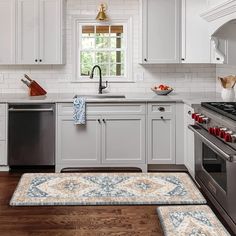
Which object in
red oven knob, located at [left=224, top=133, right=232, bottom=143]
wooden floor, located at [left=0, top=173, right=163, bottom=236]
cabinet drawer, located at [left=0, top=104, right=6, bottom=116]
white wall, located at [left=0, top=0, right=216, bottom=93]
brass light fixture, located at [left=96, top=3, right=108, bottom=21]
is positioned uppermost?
brass light fixture, located at [left=96, top=3, right=108, bottom=21]

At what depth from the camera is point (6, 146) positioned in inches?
203

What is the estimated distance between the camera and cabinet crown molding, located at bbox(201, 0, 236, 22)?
3.67 m

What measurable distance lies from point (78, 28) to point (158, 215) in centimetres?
310

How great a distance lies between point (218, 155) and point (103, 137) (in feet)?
6.05

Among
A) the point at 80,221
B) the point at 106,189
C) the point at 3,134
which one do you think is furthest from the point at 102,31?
the point at 80,221

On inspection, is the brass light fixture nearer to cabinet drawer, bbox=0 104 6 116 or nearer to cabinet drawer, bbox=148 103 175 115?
cabinet drawer, bbox=148 103 175 115

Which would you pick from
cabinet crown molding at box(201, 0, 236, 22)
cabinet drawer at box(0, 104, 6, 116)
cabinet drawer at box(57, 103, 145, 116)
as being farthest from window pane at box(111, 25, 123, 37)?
cabinet drawer at box(0, 104, 6, 116)

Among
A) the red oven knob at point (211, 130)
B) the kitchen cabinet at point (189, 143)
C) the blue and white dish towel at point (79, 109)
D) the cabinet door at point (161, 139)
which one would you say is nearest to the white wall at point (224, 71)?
the kitchen cabinet at point (189, 143)

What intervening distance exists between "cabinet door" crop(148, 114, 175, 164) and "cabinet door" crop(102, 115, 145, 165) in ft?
0.31

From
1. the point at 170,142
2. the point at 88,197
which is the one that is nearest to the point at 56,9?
the point at 170,142

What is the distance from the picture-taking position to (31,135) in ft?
16.8

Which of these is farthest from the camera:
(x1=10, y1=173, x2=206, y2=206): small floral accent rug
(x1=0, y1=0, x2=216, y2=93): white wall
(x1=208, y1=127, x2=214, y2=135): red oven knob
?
(x1=0, y1=0, x2=216, y2=93): white wall

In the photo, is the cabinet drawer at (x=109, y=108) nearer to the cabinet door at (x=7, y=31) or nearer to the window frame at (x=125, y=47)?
the window frame at (x=125, y=47)

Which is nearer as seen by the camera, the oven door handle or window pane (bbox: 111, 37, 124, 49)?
the oven door handle
